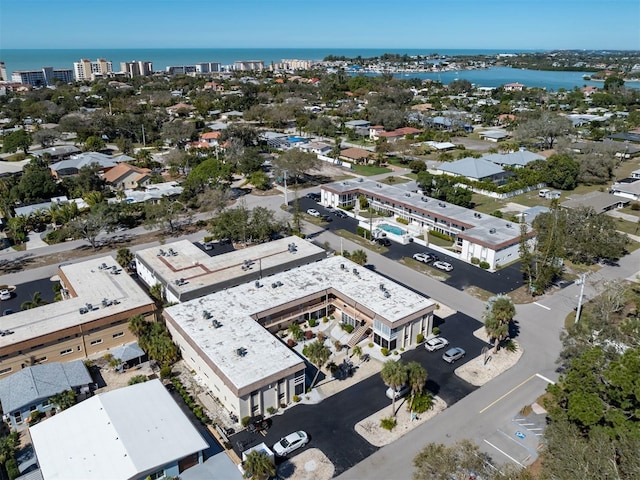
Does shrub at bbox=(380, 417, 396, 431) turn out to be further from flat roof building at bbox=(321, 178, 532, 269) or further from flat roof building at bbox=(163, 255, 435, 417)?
flat roof building at bbox=(321, 178, 532, 269)

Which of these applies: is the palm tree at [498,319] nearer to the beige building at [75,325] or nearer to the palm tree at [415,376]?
the palm tree at [415,376]

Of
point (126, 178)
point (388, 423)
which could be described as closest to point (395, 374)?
point (388, 423)

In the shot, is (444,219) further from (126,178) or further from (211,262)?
(126,178)

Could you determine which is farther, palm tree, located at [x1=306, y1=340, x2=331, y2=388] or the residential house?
the residential house

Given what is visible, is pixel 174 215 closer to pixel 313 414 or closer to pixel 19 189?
pixel 19 189

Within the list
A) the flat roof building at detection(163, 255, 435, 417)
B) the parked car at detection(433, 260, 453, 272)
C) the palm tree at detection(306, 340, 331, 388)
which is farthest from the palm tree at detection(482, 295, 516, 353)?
the parked car at detection(433, 260, 453, 272)

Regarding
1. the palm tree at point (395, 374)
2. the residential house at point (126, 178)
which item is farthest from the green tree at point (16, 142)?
the palm tree at point (395, 374)
